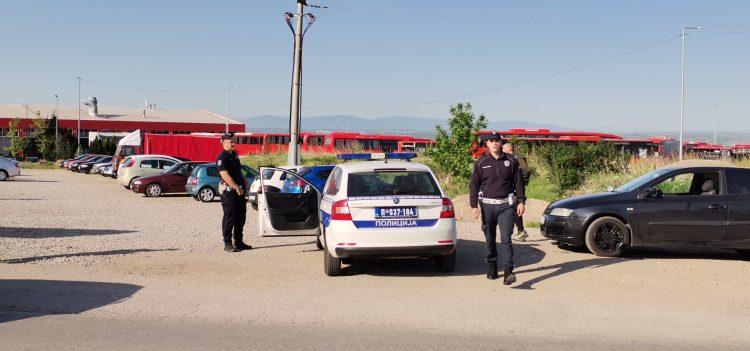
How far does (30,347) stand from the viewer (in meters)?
6.09

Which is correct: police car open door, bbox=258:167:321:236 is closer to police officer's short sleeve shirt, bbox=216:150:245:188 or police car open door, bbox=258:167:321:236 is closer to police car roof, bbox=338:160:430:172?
police officer's short sleeve shirt, bbox=216:150:245:188

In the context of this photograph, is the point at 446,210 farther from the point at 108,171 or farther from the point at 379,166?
the point at 108,171

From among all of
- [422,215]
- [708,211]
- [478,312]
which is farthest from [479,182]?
[708,211]

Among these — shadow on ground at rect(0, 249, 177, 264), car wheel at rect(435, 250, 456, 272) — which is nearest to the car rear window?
car wheel at rect(435, 250, 456, 272)

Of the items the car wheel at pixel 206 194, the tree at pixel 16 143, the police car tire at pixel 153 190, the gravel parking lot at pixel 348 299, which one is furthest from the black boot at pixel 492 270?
the tree at pixel 16 143

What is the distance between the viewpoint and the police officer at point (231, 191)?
1180cm

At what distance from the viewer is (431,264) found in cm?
1102

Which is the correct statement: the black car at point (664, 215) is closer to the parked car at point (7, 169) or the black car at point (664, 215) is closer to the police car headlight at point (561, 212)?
the police car headlight at point (561, 212)

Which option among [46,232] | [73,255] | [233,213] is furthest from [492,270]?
[46,232]

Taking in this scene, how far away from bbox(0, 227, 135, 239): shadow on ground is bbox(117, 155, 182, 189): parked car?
16.5 m

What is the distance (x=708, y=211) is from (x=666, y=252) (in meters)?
1.35

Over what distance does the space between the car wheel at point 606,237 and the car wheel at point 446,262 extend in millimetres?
2751

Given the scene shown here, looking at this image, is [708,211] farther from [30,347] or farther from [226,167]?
[30,347]

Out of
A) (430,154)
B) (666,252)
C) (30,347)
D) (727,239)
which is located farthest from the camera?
(430,154)
